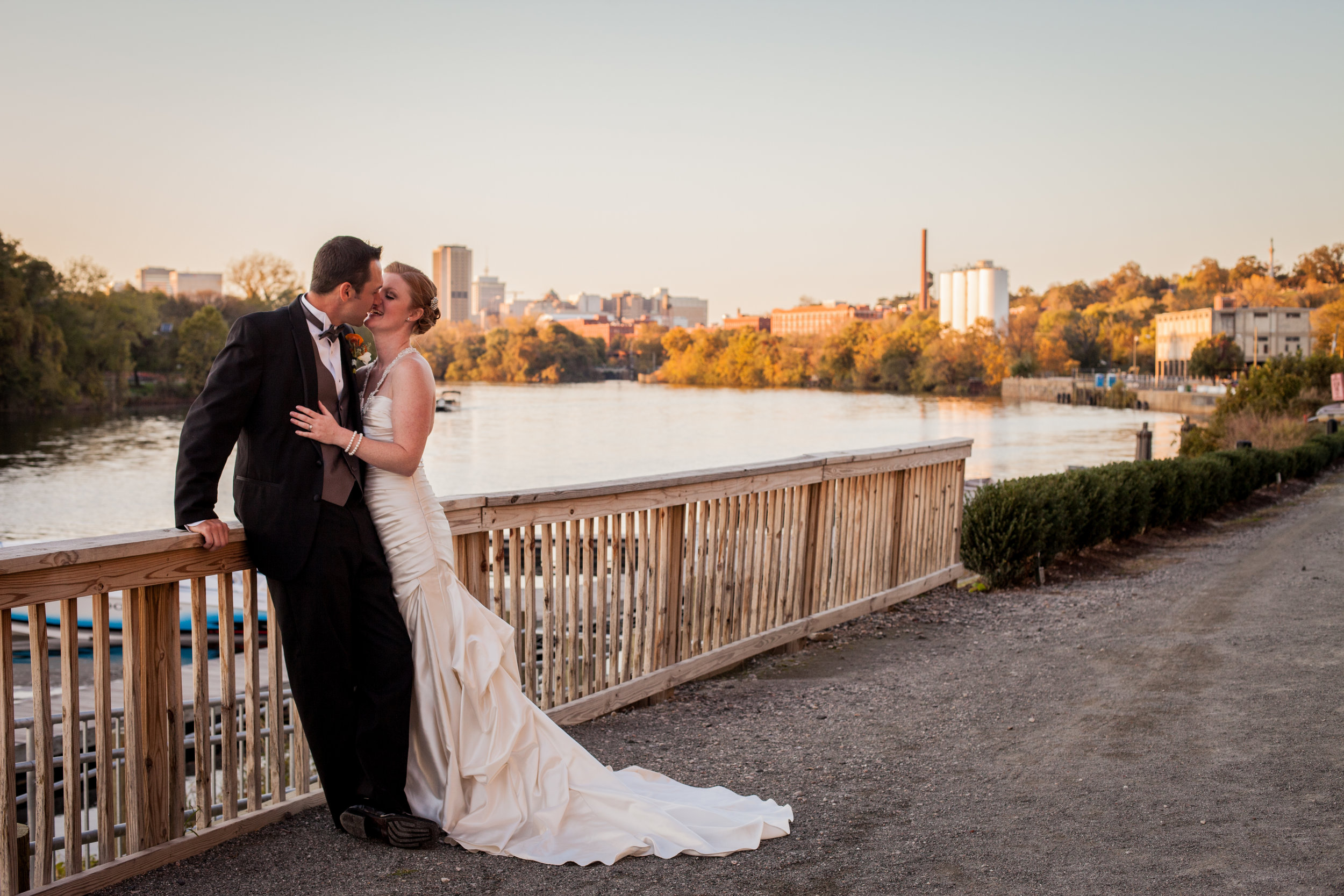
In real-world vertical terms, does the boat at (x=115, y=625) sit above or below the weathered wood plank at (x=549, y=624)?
below

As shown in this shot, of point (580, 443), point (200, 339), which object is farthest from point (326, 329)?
point (200, 339)

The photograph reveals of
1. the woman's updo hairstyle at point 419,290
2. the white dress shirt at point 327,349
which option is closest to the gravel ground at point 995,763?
the white dress shirt at point 327,349

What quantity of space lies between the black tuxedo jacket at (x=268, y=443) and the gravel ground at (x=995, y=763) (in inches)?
41.6

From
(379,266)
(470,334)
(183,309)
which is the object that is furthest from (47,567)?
(470,334)

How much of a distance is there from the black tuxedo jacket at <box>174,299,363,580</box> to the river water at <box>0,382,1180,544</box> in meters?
21.5

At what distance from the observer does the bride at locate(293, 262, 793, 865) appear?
343 centimetres

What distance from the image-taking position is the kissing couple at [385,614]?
3188 millimetres

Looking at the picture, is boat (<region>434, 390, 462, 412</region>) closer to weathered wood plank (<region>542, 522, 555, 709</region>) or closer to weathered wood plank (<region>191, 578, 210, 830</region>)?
weathered wood plank (<region>542, 522, 555, 709</region>)

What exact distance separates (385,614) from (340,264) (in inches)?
44.2

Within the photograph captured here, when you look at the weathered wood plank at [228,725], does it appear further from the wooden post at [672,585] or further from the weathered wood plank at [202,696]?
the wooden post at [672,585]

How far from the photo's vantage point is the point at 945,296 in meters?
183

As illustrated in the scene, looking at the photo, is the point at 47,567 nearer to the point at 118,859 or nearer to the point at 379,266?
the point at 118,859

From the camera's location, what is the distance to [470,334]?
487ft

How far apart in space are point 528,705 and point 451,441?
65143 millimetres
